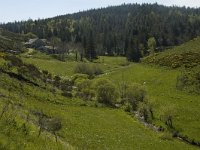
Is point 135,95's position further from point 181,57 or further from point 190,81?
point 181,57

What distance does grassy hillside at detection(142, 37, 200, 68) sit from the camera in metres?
91.8

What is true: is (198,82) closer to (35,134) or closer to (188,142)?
(188,142)

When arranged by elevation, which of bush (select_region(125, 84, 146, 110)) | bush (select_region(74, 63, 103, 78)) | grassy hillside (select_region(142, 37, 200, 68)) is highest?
grassy hillside (select_region(142, 37, 200, 68))

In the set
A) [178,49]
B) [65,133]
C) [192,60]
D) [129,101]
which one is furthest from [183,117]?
[178,49]

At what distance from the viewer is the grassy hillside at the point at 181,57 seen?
91750 millimetres

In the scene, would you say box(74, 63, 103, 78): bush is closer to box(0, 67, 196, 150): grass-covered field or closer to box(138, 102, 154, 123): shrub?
box(138, 102, 154, 123): shrub

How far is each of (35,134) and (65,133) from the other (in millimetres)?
17030

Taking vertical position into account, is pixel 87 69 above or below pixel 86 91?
below

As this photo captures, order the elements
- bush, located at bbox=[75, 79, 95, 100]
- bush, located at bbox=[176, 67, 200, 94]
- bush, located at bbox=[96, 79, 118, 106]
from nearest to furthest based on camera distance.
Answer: bush, located at bbox=[96, 79, 118, 106] → bush, located at bbox=[75, 79, 95, 100] → bush, located at bbox=[176, 67, 200, 94]

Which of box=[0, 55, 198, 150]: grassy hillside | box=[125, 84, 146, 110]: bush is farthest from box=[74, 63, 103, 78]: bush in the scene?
box=[0, 55, 198, 150]: grassy hillside

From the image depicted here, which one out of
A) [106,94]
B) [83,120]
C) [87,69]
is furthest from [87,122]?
[87,69]

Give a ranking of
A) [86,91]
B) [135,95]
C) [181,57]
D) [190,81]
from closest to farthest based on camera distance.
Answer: [135,95] < [86,91] < [190,81] < [181,57]

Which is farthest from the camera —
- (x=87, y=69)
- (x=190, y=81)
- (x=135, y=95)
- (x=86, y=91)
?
(x=87, y=69)

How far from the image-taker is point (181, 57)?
96375 millimetres
